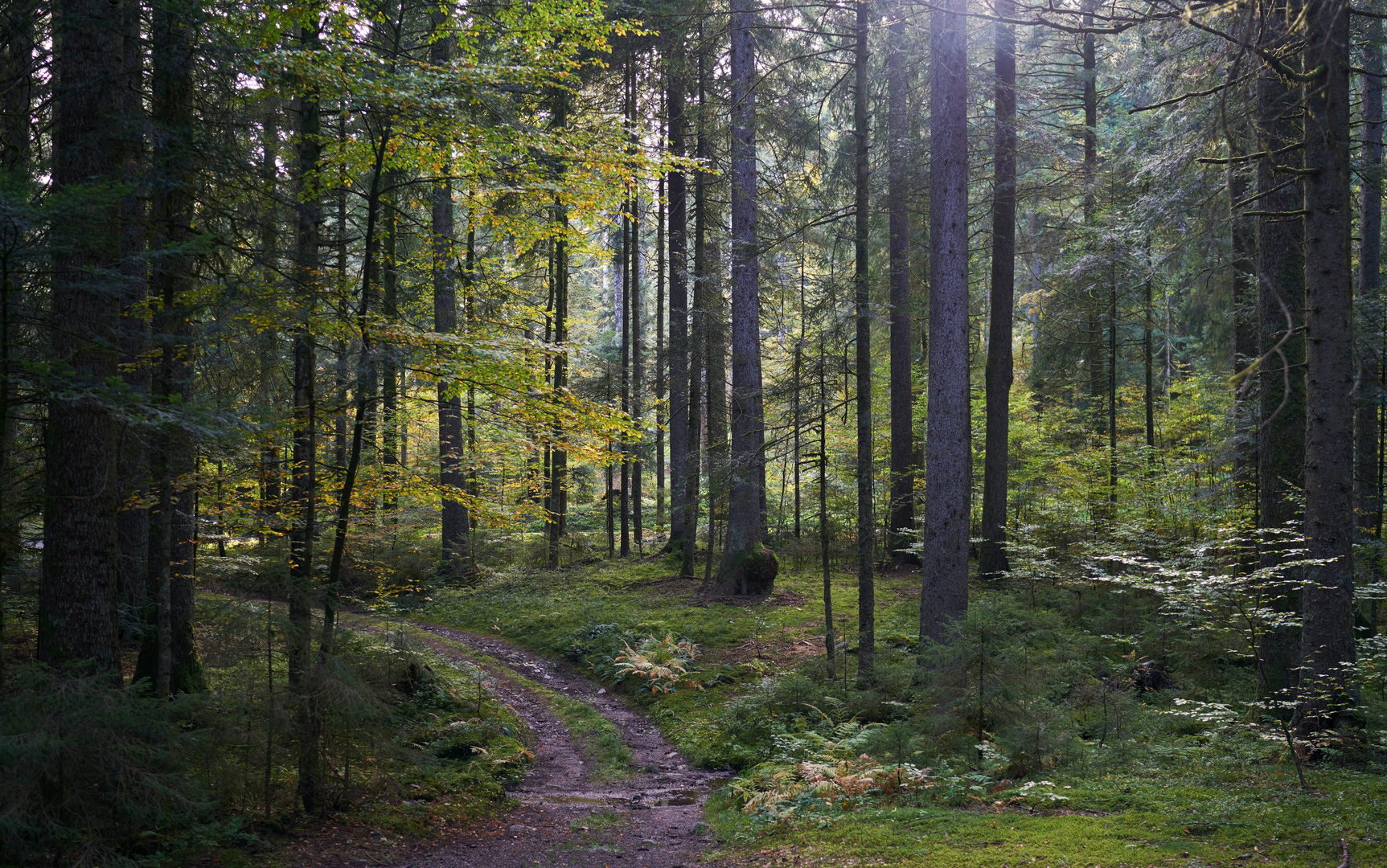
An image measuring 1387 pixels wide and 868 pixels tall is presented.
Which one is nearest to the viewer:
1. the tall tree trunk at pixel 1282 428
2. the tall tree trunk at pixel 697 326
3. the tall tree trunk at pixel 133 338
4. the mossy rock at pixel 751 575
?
the tall tree trunk at pixel 133 338

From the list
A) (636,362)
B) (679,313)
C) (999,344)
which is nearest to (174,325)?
(679,313)

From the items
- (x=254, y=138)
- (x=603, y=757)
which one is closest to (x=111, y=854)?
(x=603, y=757)

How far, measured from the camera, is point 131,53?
7.38 metres

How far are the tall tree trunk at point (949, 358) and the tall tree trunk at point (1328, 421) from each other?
3839 millimetres

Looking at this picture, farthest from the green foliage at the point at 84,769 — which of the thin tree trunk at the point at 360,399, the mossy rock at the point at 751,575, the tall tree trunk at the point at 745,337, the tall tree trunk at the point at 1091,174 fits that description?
the tall tree trunk at the point at 1091,174

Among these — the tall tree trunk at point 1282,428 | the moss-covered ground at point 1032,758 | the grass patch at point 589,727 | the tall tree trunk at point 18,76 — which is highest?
the tall tree trunk at point 18,76

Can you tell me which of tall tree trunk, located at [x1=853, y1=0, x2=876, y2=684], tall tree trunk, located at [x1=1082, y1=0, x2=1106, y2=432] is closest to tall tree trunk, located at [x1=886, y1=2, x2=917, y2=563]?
tall tree trunk, located at [x1=1082, y1=0, x2=1106, y2=432]

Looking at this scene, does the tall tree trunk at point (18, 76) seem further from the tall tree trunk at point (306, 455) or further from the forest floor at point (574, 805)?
the forest floor at point (574, 805)

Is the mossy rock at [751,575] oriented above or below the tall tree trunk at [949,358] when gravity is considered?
below

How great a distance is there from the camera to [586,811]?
23.6 feet

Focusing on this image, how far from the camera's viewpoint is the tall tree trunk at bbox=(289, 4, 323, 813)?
6023 mm

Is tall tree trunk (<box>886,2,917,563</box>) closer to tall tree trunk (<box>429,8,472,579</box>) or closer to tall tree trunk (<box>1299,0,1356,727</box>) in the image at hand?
tall tree trunk (<box>429,8,472,579</box>)

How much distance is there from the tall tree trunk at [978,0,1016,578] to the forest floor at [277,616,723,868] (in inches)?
316

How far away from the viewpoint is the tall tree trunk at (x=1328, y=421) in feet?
18.9
